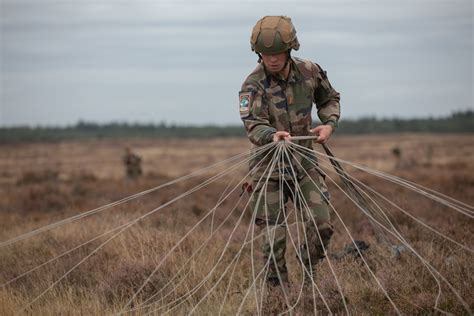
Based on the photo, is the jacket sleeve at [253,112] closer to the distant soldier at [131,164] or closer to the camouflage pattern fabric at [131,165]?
the distant soldier at [131,164]

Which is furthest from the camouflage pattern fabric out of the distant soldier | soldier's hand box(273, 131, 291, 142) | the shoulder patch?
soldier's hand box(273, 131, 291, 142)

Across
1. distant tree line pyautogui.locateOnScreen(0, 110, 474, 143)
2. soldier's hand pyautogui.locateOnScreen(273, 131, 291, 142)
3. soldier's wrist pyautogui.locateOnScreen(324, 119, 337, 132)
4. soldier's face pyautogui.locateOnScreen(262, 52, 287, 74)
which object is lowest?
distant tree line pyautogui.locateOnScreen(0, 110, 474, 143)

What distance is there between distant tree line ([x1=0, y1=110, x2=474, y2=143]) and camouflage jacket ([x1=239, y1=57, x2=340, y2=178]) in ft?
330

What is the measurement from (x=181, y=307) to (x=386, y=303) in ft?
5.19

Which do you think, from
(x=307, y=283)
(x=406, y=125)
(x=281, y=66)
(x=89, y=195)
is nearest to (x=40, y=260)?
(x=307, y=283)

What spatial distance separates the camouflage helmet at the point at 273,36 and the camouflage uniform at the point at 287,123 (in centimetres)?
31

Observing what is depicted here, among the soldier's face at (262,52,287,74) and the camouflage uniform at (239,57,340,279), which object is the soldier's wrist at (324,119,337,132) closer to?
the camouflage uniform at (239,57,340,279)

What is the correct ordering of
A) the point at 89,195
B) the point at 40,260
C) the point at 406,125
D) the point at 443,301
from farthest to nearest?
the point at 406,125 → the point at 89,195 → the point at 40,260 → the point at 443,301

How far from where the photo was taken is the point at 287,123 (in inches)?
216

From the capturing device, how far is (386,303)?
5.17 metres

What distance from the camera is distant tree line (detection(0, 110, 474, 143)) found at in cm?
11300

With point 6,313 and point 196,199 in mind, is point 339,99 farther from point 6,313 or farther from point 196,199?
point 196,199

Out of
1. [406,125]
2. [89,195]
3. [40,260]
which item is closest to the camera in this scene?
[40,260]

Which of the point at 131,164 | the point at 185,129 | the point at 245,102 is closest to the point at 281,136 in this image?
the point at 245,102
